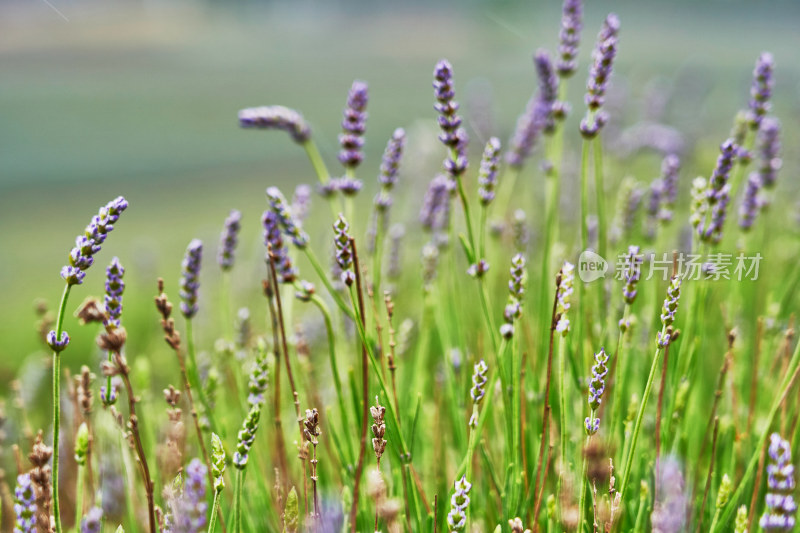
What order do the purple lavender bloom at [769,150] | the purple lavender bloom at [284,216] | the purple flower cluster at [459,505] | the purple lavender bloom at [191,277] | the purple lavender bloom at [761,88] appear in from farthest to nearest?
the purple lavender bloom at [769,150] < the purple lavender bloom at [761,88] < the purple lavender bloom at [191,277] < the purple lavender bloom at [284,216] < the purple flower cluster at [459,505]

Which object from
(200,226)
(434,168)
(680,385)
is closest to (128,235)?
(200,226)

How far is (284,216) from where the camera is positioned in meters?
1.17

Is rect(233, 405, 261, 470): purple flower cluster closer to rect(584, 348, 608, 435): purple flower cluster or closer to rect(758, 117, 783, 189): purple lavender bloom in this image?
rect(584, 348, 608, 435): purple flower cluster

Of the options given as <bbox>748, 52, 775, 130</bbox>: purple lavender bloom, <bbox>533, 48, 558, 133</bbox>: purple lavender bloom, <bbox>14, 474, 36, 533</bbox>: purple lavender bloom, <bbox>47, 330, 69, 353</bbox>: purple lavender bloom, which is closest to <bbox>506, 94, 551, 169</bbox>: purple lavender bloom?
<bbox>533, 48, 558, 133</bbox>: purple lavender bloom

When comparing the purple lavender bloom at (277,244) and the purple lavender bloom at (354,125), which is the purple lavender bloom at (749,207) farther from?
the purple lavender bloom at (277,244)

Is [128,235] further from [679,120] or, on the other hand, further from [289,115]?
[289,115]

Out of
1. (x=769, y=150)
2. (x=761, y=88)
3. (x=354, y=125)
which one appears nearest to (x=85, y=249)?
(x=354, y=125)

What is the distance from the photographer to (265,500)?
1.44m

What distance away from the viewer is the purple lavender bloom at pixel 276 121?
1.28 metres

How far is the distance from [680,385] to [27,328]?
350cm

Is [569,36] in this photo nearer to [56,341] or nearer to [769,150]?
[769,150]

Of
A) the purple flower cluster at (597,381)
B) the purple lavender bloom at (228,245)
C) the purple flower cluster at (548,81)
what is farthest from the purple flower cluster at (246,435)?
the purple flower cluster at (548,81)

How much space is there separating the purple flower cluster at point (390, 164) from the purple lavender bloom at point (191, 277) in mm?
418

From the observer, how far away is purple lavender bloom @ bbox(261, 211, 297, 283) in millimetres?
1198
